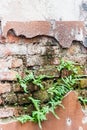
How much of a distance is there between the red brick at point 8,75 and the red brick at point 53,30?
0.61ft

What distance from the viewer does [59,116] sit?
206cm

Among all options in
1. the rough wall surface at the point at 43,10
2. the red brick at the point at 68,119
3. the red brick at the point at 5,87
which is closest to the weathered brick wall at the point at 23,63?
the red brick at the point at 5,87

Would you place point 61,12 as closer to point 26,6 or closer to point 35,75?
point 26,6

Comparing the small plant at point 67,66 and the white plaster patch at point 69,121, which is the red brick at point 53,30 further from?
the white plaster patch at point 69,121

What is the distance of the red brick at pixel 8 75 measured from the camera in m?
2.01

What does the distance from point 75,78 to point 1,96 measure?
487mm

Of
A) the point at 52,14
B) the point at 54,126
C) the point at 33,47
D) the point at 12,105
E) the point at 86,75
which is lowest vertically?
the point at 54,126

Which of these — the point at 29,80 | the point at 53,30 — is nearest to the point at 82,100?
the point at 29,80

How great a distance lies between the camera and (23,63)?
210cm

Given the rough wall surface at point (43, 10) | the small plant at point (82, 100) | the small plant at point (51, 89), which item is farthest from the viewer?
the rough wall surface at point (43, 10)

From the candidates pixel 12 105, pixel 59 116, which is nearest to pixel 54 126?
pixel 59 116

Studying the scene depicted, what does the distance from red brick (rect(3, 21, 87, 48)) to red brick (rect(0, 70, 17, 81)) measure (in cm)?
18

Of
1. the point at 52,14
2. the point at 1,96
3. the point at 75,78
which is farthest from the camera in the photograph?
the point at 52,14

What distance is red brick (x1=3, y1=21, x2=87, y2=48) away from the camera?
80.6 inches
